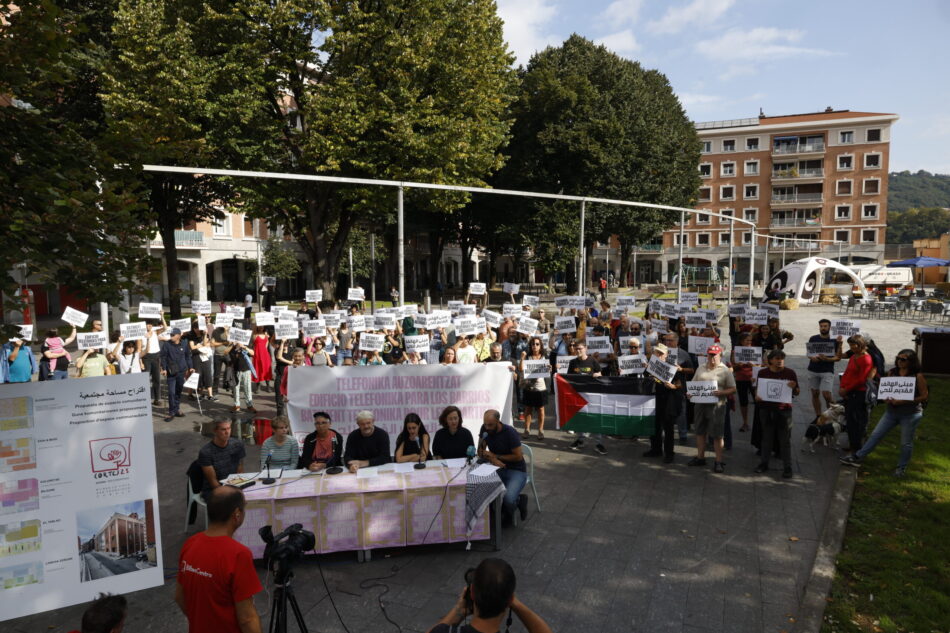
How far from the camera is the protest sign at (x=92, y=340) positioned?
488 inches

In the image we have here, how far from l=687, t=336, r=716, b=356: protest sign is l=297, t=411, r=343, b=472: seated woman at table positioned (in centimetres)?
786

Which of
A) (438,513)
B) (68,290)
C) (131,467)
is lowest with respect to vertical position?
(438,513)

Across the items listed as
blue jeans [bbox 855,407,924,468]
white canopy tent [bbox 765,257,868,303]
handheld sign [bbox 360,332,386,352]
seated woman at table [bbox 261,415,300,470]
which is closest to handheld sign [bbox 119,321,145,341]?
handheld sign [bbox 360,332,386,352]

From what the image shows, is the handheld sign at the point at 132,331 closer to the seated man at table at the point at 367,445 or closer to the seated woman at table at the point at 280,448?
the seated woman at table at the point at 280,448

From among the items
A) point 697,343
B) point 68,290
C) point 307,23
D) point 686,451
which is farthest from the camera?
point 307,23

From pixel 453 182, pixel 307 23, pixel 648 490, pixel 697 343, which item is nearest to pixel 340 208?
pixel 453 182

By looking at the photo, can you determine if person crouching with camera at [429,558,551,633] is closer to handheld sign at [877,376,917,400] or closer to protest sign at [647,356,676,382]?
protest sign at [647,356,676,382]

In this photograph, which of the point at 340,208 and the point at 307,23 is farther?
the point at 340,208

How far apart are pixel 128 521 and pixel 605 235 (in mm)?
37011

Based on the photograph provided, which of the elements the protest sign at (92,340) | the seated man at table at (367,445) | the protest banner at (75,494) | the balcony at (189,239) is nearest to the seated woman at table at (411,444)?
the seated man at table at (367,445)

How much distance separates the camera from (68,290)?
207 inches

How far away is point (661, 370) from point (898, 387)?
131 inches

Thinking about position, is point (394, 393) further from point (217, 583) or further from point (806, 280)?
point (806, 280)

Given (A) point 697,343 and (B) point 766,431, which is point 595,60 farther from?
(B) point 766,431
